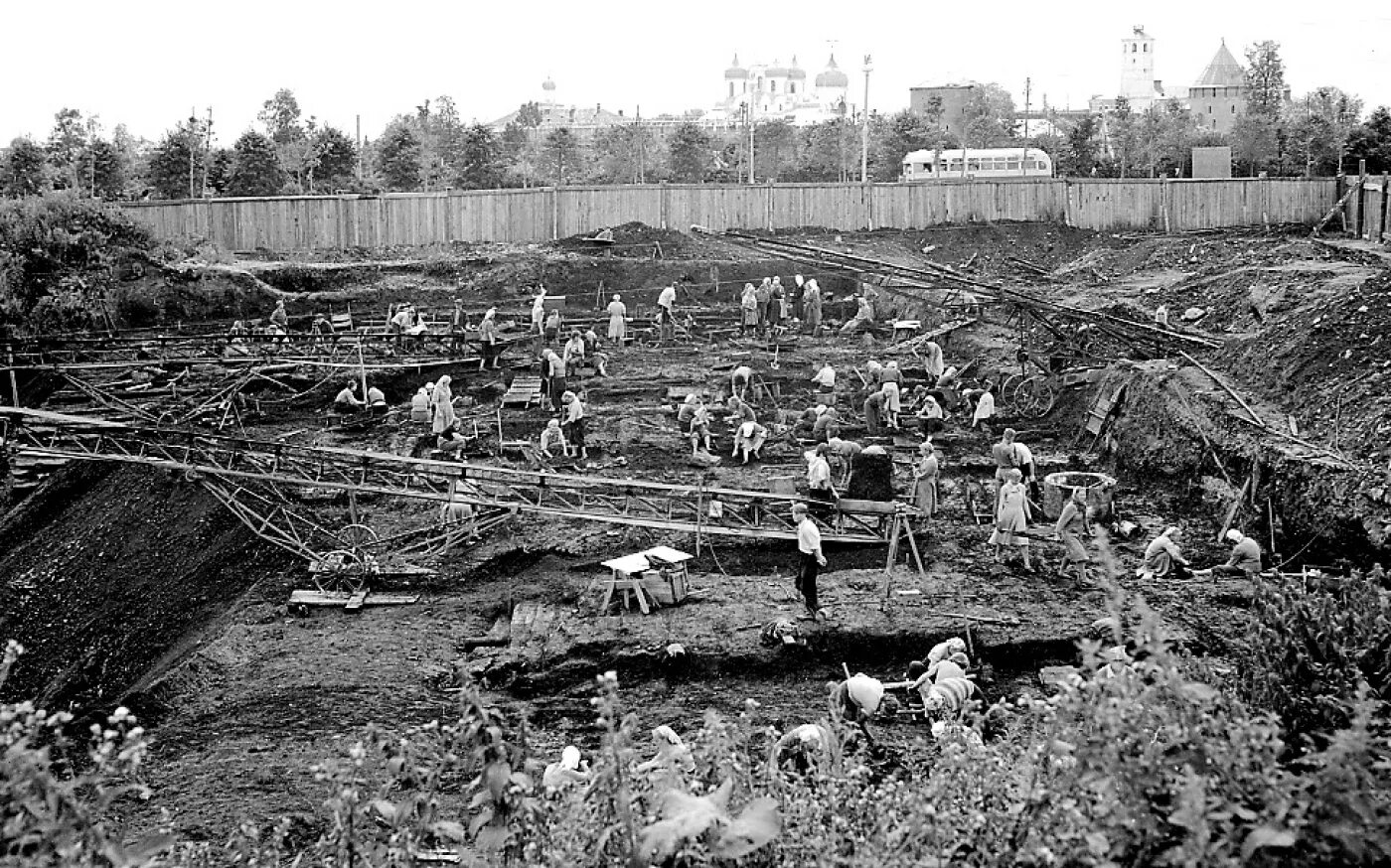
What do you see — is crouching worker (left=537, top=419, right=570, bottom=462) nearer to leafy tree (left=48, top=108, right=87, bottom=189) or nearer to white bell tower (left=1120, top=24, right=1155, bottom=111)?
leafy tree (left=48, top=108, right=87, bottom=189)

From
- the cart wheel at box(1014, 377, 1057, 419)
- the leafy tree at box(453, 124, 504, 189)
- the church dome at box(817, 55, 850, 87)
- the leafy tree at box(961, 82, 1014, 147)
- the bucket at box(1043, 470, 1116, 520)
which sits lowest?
the bucket at box(1043, 470, 1116, 520)

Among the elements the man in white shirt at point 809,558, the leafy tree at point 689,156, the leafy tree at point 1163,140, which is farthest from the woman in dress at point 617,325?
the leafy tree at point 1163,140

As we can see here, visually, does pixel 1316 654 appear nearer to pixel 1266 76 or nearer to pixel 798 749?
pixel 798 749

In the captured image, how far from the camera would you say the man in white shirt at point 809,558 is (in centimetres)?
1405

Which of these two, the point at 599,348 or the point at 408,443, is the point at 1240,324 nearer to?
the point at 599,348

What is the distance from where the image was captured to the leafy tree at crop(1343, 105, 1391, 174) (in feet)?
152

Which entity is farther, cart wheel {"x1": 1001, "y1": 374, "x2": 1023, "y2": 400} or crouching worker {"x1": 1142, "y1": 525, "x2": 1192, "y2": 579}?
cart wheel {"x1": 1001, "y1": 374, "x2": 1023, "y2": 400}

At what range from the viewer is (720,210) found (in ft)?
146

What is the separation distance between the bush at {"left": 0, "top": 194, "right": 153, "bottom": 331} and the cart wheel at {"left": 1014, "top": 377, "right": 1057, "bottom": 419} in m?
21.2

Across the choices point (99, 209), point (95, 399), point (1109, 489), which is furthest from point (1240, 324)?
point (99, 209)

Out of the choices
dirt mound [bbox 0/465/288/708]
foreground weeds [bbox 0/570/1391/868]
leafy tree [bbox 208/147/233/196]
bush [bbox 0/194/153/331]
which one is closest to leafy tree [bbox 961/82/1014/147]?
leafy tree [bbox 208/147/233/196]

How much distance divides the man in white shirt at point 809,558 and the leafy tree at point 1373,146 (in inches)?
1578

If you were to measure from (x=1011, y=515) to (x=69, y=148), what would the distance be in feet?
154

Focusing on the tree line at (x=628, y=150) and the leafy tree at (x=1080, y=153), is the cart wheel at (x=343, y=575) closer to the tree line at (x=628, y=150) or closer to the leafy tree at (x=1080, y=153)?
the tree line at (x=628, y=150)
